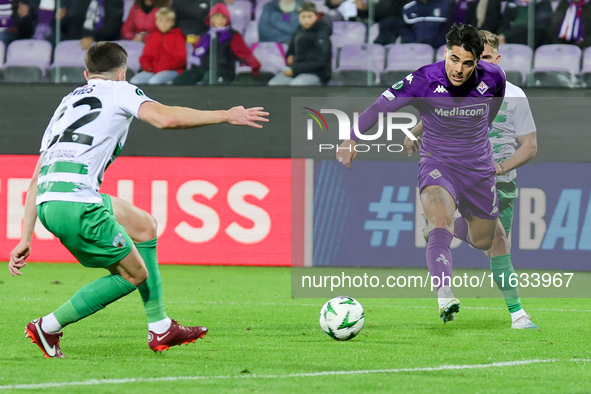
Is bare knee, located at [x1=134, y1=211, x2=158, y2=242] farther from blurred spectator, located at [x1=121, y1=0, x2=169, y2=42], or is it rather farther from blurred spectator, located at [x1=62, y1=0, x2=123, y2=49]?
blurred spectator, located at [x1=62, y1=0, x2=123, y2=49]

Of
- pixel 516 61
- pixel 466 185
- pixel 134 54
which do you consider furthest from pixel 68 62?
pixel 466 185

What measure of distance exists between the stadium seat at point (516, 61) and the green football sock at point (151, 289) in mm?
7453

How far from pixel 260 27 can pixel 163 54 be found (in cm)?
132

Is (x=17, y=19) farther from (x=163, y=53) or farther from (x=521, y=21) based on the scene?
(x=521, y=21)

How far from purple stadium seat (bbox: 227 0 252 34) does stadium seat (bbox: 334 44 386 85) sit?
1310 millimetres

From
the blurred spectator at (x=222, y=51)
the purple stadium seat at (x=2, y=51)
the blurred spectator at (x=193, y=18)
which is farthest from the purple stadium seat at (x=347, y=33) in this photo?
the purple stadium seat at (x=2, y=51)

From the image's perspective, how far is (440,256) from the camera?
687 centimetres

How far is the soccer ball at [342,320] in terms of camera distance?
6.36 metres

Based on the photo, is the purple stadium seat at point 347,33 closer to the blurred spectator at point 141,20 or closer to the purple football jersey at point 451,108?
the blurred spectator at point 141,20

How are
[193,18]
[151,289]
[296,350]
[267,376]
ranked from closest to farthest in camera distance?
1. [267,376]
2. [151,289]
3. [296,350]
4. [193,18]

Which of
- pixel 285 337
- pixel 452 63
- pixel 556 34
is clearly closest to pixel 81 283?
pixel 285 337

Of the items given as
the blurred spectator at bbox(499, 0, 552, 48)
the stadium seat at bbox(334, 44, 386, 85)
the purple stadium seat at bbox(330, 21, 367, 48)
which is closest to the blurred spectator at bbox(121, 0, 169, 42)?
the purple stadium seat at bbox(330, 21, 367, 48)

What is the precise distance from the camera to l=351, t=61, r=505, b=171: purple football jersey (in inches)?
282

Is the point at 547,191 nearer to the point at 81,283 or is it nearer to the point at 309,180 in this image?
the point at 309,180
